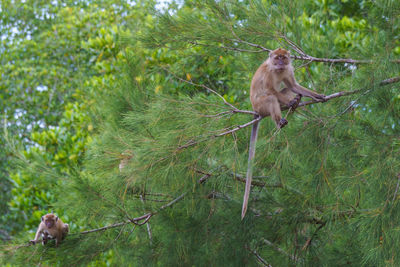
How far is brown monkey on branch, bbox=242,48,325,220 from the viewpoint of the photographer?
389cm

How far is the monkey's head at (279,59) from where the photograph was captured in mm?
3891

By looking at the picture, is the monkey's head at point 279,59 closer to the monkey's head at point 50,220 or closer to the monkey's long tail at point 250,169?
the monkey's long tail at point 250,169

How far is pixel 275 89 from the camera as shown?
420cm

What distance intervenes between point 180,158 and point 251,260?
1302 mm

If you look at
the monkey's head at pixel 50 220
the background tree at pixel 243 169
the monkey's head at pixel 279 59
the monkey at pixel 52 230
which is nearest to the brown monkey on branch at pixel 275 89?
the monkey's head at pixel 279 59

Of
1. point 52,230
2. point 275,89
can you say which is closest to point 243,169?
point 275,89

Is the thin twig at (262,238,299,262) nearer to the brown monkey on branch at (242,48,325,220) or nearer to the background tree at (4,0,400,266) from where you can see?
the background tree at (4,0,400,266)

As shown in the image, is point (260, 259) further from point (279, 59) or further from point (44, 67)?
point (44, 67)

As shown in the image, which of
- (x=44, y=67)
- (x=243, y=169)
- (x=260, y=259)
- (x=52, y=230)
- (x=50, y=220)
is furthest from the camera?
(x=44, y=67)

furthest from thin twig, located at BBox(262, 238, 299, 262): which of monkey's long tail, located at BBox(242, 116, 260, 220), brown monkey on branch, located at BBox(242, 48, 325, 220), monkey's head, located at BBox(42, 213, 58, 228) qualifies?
monkey's head, located at BBox(42, 213, 58, 228)

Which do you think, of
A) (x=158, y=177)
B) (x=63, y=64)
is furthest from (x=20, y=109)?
(x=158, y=177)

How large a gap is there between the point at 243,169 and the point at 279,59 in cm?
90

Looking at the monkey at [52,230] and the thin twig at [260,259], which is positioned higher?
the monkey at [52,230]

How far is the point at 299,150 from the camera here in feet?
11.4
